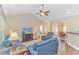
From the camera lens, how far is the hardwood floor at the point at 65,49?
2115 mm

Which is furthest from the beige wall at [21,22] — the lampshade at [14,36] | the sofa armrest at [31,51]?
the sofa armrest at [31,51]

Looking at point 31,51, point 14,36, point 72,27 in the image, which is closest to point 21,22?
point 14,36

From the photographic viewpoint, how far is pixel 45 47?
6.95 feet

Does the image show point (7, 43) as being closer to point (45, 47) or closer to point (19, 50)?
point (19, 50)

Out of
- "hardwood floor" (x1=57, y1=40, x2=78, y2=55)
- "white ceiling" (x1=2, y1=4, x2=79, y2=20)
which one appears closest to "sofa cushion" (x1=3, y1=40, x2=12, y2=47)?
"white ceiling" (x1=2, y1=4, x2=79, y2=20)

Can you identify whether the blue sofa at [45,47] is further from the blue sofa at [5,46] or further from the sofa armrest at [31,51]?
the blue sofa at [5,46]

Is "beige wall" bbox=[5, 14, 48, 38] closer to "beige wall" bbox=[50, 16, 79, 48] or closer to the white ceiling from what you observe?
the white ceiling

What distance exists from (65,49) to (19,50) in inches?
32.6

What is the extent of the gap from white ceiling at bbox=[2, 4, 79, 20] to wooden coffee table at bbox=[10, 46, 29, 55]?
0.63 meters

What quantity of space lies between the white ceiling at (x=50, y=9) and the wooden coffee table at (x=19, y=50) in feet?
2.06

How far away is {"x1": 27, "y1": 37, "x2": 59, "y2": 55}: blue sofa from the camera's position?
212 cm

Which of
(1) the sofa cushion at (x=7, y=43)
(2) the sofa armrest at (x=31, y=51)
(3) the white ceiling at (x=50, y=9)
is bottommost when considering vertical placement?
A: (2) the sofa armrest at (x=31, y=51)

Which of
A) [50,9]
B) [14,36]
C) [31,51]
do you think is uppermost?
[50,9]
